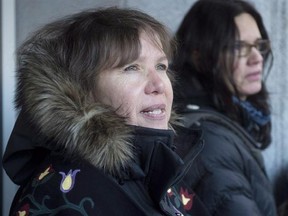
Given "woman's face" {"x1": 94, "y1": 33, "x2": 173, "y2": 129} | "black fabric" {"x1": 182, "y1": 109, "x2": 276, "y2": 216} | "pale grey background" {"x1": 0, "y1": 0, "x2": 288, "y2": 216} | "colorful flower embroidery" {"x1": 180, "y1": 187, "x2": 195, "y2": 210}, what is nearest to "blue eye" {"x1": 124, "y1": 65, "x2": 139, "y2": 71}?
"woman's face" {"x1": 94, "y1": 33, "x2": 173, "y2": 129}

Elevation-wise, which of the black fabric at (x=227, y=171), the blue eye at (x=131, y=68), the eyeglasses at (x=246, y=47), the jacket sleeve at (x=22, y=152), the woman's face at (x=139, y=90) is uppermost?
the blue eye at (x=131, y=68)

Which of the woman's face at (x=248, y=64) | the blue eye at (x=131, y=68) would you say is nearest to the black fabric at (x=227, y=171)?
the woman's face at (x=248, y=64)

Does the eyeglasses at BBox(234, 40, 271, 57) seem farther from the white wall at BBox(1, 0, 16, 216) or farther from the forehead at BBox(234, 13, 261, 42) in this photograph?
the white wall at BBox(1, 0, 16, 216)

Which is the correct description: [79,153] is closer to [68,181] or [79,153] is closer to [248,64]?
[68,181]

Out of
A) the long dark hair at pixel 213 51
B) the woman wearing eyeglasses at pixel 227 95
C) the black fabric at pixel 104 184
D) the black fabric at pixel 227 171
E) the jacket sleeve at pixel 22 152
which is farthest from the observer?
the long dark hair at pixel 213 51

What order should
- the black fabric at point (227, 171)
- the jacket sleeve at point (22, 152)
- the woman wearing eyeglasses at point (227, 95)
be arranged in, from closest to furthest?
the jacket sleeve at point (22, 152) < the black fabric at point (227, 171) < the woman wearing eyeglasses at point (227, 95)

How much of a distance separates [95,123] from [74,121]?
0.20 ft

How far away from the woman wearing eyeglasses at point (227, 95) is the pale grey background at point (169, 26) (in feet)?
1.45

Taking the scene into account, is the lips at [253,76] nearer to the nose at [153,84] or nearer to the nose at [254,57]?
the nose at [254,57]

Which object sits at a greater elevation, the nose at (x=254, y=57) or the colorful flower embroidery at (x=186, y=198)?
the nose at (x=254, y=57)

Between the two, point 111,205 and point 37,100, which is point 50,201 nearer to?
point 111,205

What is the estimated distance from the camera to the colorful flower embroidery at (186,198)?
205 centimetres

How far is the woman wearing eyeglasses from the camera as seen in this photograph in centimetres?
231

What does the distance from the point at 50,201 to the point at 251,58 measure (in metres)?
1.46
